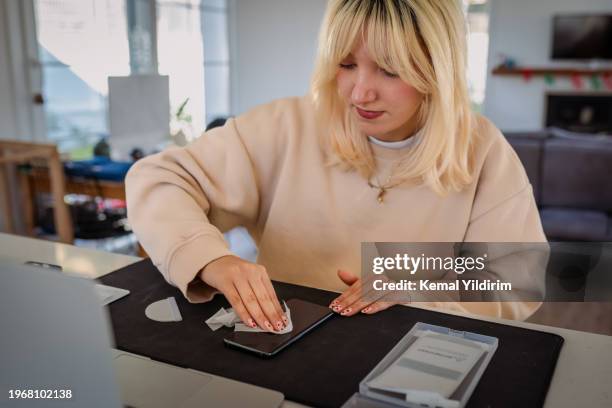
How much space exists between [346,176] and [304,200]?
9 cm

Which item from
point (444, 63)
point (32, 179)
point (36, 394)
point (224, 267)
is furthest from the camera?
point (32, 179)

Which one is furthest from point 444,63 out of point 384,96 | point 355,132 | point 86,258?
point 86,258

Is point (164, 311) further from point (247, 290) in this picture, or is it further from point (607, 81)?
point (607, 81)

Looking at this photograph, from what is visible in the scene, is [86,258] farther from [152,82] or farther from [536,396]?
[152,82]

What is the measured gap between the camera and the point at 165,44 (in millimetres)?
5215

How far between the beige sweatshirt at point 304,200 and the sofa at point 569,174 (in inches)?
76.2

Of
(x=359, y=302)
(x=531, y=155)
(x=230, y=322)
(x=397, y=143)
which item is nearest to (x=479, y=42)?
(x=531, y=155)

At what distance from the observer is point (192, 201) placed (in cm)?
108

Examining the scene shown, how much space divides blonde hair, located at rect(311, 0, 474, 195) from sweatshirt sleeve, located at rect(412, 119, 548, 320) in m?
0.04

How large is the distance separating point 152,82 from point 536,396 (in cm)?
203

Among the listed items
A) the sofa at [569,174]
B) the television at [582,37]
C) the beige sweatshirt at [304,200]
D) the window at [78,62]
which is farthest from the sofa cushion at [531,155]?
the television at [582,37]

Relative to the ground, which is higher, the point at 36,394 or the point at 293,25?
the point at 293,25

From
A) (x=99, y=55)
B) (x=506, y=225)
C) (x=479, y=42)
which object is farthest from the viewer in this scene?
(x=479, y=42)

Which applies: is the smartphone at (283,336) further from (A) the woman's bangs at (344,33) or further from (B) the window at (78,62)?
(B) the window at (78,62)
